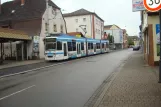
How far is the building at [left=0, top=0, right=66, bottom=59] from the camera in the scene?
38.7 metres

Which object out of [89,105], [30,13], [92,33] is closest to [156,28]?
[89,105]

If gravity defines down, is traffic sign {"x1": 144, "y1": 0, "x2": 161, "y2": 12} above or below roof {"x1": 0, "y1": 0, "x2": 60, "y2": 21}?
below

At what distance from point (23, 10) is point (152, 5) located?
129 feet

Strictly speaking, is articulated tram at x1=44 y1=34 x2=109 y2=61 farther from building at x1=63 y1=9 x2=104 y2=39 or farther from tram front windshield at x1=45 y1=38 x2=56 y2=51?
building at x1=63 y1=9 x2=104 y2=39

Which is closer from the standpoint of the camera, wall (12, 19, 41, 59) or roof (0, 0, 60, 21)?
wall (12, 19, 41, 59)

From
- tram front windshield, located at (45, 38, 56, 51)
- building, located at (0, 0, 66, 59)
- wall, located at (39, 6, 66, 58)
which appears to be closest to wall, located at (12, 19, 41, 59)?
building, located at (0, 0, 66, 59)

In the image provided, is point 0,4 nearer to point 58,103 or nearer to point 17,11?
point 17,11

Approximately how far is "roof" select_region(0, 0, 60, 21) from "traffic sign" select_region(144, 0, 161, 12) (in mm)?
33200

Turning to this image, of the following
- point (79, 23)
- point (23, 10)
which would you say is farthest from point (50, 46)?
point (79, 23)

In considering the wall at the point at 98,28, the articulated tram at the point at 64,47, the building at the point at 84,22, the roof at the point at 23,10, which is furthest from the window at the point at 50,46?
the wall at the point at 98,28

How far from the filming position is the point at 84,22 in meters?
77.5

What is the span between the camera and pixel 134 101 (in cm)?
804

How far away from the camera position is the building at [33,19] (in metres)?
38.7

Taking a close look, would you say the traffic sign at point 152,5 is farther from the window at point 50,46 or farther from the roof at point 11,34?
the window at point 50,46
